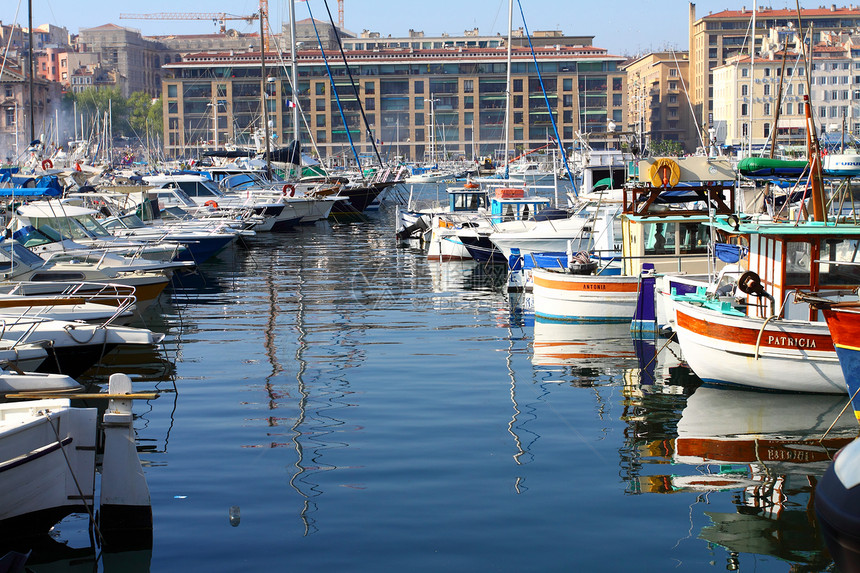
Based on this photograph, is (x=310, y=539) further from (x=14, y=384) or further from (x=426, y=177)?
(x=426, y=177)

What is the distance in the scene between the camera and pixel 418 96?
468ft

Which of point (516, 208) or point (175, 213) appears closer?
point (516, 208)

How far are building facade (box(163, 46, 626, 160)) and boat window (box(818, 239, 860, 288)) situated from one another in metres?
124

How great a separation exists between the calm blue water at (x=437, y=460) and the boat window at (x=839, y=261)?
1.76 m

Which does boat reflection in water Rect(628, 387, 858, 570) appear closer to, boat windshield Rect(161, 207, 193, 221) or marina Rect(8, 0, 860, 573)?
marina Rect(8, 0, 860, 573)

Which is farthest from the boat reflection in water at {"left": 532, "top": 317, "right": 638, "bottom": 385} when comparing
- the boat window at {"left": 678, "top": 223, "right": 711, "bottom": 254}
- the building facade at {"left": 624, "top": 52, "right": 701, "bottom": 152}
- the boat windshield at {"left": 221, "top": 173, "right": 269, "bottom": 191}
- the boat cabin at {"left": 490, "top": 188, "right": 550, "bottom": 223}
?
the building facade at {"left": 624, "top": 52, "right": 701, "bottom": 152}

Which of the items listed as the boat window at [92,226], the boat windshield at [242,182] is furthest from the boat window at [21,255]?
the boat windshield at [242,182]

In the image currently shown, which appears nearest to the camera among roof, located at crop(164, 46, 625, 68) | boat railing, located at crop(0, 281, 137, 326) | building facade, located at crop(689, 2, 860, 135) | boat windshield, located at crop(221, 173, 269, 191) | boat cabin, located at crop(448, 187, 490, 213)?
boat railing, located at crop(0, 281, 137, 326)

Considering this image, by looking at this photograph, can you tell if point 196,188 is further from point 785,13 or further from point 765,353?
point 785,13

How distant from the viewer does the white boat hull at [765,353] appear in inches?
508

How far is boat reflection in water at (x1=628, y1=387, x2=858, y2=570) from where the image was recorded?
8.71 metres

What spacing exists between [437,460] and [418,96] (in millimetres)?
134732

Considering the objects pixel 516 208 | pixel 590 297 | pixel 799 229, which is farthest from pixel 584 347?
pixel 516 208

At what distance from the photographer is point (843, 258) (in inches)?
532
